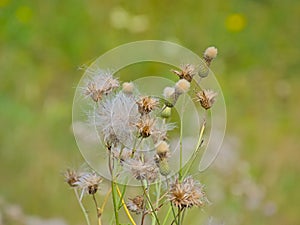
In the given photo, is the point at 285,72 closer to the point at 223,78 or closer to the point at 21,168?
the point at 223,78

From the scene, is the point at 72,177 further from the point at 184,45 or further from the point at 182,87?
the point at 184,45

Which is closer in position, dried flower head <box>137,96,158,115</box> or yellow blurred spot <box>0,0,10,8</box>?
dried flower head <box>137,96,158,115</box>

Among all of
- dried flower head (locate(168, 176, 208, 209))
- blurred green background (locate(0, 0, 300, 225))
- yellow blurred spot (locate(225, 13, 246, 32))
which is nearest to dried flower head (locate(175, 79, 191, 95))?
dried flower head (locate(168, 176, 208, 209))

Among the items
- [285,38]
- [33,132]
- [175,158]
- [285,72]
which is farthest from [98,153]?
[285,38]

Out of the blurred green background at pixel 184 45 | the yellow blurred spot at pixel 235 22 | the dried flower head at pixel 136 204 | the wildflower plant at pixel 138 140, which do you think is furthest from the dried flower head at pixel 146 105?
the yellow blurred spot at pixel 235 22

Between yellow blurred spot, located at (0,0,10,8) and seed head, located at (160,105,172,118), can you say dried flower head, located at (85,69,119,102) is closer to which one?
seed head, located at (160,105,172,118)
